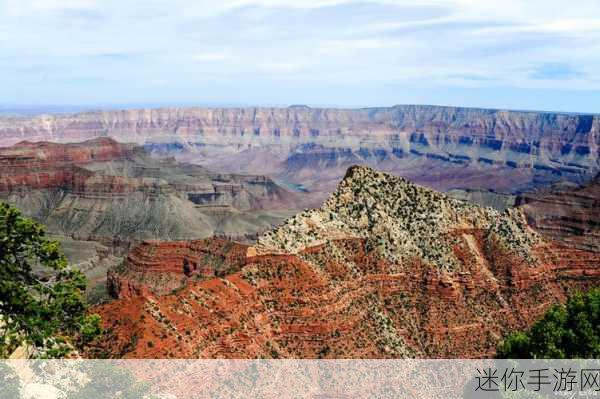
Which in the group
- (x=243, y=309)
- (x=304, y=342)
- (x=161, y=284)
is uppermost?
(x=243, y=309)

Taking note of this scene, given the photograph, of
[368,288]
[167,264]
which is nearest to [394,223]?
[368,288]

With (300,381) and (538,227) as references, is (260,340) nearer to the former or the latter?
(300,381)

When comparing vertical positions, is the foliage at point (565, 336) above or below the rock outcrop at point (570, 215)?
above

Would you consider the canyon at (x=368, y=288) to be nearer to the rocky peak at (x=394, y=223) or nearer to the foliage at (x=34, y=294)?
the rocky peak at (x=394, y=223)

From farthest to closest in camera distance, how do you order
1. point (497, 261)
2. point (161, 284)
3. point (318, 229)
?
point (161, 284) < point (497, 261) < point (318, 229)

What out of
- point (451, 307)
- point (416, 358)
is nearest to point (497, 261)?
point (451, 307)

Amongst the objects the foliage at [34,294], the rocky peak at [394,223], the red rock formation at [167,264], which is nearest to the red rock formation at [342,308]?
the rocky peak at [394,223]

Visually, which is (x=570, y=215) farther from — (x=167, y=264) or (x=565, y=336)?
(x=565, y=336)
